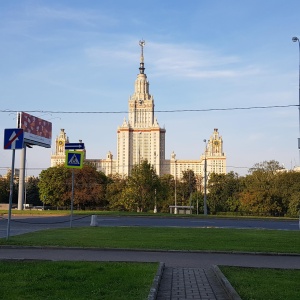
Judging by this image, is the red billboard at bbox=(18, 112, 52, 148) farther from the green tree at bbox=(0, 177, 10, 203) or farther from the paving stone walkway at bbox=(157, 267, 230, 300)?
the paving stone walkway at bbox=(157, 267, 230, 300)

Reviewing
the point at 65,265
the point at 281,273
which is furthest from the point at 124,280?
the point at 281,273

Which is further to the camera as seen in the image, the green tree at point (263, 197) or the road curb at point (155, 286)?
the green tree at point (263, 197)

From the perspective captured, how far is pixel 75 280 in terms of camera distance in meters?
8.32

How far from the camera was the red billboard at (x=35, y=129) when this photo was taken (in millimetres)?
61131

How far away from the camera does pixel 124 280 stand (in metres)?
8.38

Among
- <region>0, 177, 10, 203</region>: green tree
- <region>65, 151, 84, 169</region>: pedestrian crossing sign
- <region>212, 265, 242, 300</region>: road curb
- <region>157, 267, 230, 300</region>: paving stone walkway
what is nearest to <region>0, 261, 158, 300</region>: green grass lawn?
<region>157, 267, 230, 300</region>: paving stone walkway

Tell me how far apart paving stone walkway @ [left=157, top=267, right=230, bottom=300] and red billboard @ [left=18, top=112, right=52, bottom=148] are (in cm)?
5291

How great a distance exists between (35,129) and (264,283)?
58897 millimetres

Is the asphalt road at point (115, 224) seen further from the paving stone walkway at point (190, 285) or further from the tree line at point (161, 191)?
the tree line at point (161, 191)

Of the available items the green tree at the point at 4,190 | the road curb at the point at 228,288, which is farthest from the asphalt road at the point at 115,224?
the green tree at the point at 4,190

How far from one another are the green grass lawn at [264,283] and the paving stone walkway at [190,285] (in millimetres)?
313

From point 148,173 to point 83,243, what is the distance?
162ft

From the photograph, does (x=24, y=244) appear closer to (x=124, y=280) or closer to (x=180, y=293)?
(x=124, y=280)

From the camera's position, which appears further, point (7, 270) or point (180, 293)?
point (7, 270)
